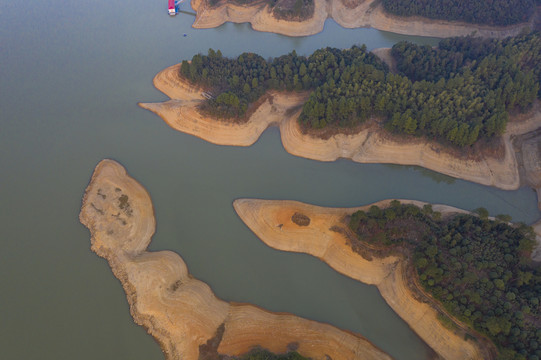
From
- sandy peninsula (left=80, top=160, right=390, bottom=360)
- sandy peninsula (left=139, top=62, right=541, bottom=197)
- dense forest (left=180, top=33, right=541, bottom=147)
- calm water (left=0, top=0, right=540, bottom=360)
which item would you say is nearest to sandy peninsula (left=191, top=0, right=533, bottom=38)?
calm water (left=0, top=0, right=540, bottom=360)

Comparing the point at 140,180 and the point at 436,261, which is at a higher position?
the point at 436,261

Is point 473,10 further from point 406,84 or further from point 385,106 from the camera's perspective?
point 385,106

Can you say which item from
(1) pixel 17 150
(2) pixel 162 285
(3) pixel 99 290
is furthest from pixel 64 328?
(1) pixel 17 150

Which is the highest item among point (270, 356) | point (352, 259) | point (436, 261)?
point (436, 261)

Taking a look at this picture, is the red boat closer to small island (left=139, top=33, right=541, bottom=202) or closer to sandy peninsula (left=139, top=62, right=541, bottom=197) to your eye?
small island (left=139, top=33, right=541, bottom=202)

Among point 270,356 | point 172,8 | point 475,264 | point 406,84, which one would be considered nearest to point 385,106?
point 406,84

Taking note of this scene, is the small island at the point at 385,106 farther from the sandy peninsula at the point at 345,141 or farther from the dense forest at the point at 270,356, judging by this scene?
the dense forest at the point at 270,356
